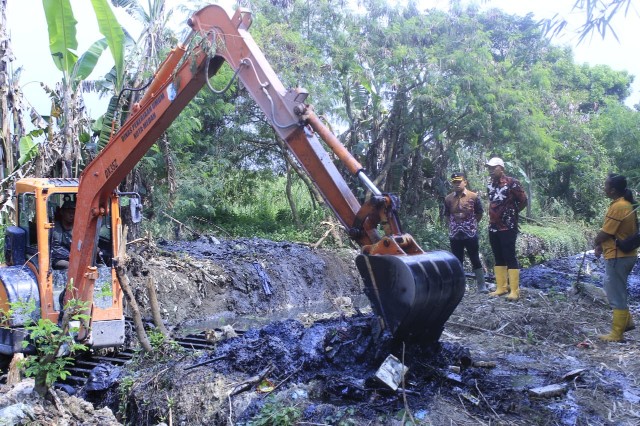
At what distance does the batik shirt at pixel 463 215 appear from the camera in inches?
351

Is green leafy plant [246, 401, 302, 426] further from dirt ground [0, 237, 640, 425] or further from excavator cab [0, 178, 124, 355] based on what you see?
excavator cab [0, 178, 124, 355]

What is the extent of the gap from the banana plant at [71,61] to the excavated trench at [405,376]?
19.3 feet

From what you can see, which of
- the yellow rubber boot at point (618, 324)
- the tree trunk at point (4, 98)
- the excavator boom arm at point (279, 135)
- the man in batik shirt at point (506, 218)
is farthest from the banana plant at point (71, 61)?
the yellow rubber boot at point (618, 324)

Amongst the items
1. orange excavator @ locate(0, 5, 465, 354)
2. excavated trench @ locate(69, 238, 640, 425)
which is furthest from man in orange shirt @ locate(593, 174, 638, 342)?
orange excavator @ locate(0, 5, 465, 354)

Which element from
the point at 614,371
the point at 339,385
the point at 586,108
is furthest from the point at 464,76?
the point at 586,108

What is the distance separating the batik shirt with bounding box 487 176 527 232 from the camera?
27.8 ft

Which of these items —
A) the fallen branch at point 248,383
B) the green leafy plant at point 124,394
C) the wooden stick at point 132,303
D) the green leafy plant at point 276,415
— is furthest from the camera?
the wooden stick at point 132,303

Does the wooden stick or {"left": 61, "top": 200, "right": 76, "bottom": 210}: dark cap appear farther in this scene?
{"left": 61, "top": 200, "right": 76, "bottom": 210}: dark cap

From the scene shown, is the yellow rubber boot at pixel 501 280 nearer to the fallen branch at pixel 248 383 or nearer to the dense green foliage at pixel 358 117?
the fallen branch at pixel 248 383

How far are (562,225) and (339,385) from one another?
21.0m

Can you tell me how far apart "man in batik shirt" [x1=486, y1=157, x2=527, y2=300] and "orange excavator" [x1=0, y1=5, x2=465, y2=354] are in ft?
10.7

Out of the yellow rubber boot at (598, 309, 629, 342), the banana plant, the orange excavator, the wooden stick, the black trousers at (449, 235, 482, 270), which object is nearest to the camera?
the orange excavator

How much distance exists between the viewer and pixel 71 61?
1170cm

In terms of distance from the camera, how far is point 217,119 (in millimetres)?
18172
